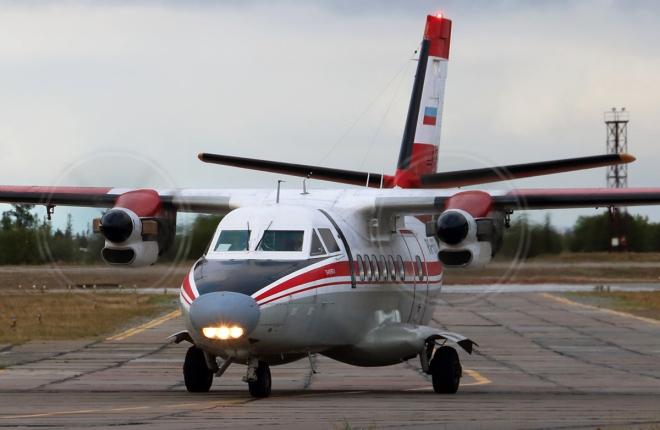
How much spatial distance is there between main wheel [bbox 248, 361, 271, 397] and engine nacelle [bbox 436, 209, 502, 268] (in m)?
3.06

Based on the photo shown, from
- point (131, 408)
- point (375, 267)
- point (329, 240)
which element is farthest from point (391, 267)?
point (131, 408)

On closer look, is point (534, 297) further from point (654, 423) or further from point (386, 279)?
point (654, 423)

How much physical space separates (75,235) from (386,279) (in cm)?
550

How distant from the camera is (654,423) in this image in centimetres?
1495

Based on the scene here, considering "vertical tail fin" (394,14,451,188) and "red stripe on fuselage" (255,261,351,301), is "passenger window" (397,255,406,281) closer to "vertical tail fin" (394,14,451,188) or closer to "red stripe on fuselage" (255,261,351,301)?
"red stripe on fuselage" (255,261,351,301)

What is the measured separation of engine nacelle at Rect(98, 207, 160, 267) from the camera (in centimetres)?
2075

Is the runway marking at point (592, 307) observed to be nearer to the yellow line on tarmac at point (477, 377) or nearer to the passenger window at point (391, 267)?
the yellow line on tarmac at point (477, 377)

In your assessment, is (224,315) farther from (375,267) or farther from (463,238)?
(375,267)

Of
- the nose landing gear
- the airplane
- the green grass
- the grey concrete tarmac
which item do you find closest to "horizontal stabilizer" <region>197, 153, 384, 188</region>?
the airplane

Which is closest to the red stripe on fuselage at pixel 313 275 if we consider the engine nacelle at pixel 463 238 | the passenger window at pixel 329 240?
A: the passenger window at pixel 329 240

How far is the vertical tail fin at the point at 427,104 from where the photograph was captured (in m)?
26.9

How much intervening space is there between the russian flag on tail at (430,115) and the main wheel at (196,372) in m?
9.25

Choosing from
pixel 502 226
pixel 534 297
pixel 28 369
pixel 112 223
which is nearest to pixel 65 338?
pixel 28 369

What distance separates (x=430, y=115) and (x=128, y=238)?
8835mm
